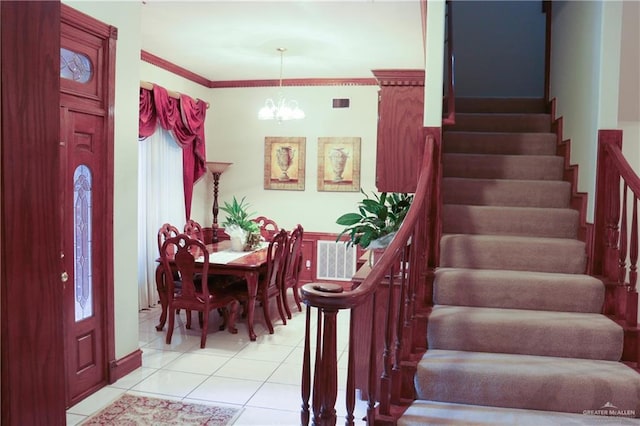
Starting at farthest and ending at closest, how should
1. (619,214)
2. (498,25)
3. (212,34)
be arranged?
(498,25) → (212,34) → (619,214)

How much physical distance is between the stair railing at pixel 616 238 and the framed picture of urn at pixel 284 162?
4.69 m

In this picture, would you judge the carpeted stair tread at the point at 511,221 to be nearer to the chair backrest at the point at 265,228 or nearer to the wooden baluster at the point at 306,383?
the wooden baluster at the point at 306,383

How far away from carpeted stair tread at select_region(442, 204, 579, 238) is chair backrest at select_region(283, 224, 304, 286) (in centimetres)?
229

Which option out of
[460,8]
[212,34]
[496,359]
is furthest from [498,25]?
[496,359]

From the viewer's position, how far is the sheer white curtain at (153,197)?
6.17 meters

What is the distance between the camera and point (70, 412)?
3.46m

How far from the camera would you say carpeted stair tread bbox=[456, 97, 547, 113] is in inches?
196

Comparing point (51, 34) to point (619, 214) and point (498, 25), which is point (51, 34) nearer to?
point (619, 214)

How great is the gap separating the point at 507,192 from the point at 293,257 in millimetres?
2765

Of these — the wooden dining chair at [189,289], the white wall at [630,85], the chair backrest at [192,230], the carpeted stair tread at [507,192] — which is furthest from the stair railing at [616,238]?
the chair backrest at [192,230]

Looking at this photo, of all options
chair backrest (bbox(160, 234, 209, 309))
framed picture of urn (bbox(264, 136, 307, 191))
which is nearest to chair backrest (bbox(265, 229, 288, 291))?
chair backrest (bbox(160, 234, 209, 309))

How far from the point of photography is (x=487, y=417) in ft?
8.13

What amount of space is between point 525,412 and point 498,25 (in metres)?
4.49

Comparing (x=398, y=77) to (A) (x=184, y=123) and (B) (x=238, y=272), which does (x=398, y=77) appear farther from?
(A) (x=184, y=123)
